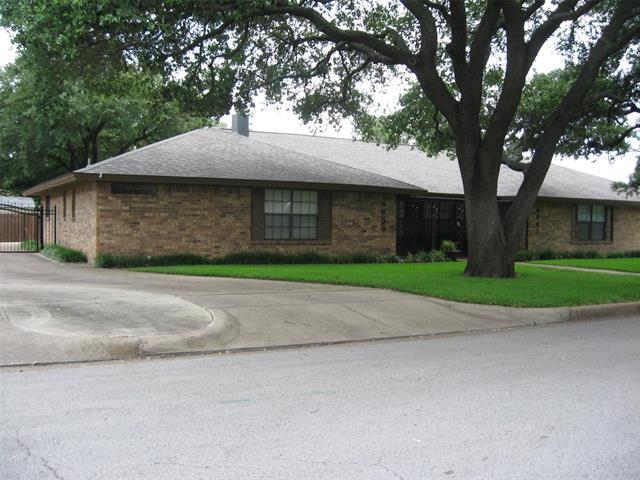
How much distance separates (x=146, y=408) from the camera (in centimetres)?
534

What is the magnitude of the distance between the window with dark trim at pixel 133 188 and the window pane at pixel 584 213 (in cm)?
1821

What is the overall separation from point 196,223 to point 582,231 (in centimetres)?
1725

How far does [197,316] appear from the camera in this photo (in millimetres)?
9148

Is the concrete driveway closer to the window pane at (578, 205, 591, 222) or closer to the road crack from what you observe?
the road crack

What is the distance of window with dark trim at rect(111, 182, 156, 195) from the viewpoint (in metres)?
16.3

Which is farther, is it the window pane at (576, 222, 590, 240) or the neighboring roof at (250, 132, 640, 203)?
the window pane at (576, 222, 590, 240)

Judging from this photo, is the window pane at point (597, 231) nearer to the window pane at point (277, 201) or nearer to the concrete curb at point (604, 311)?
the window pane at point (277, 201)

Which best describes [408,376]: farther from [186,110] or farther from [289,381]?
[186,110]

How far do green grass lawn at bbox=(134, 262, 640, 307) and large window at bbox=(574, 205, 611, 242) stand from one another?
8.84 metres

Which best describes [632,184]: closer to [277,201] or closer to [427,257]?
A: [427,257]

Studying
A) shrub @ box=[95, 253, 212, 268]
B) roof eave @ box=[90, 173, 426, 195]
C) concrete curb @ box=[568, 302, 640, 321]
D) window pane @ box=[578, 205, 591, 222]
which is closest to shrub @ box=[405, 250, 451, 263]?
roof eave @ box=[90, 173, 426, 195]

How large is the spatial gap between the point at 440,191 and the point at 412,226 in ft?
5.50

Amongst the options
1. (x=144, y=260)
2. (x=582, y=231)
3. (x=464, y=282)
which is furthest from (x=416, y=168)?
(x=144, y=260)

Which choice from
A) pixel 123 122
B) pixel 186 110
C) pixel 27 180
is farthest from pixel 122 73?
pixel 27 180
